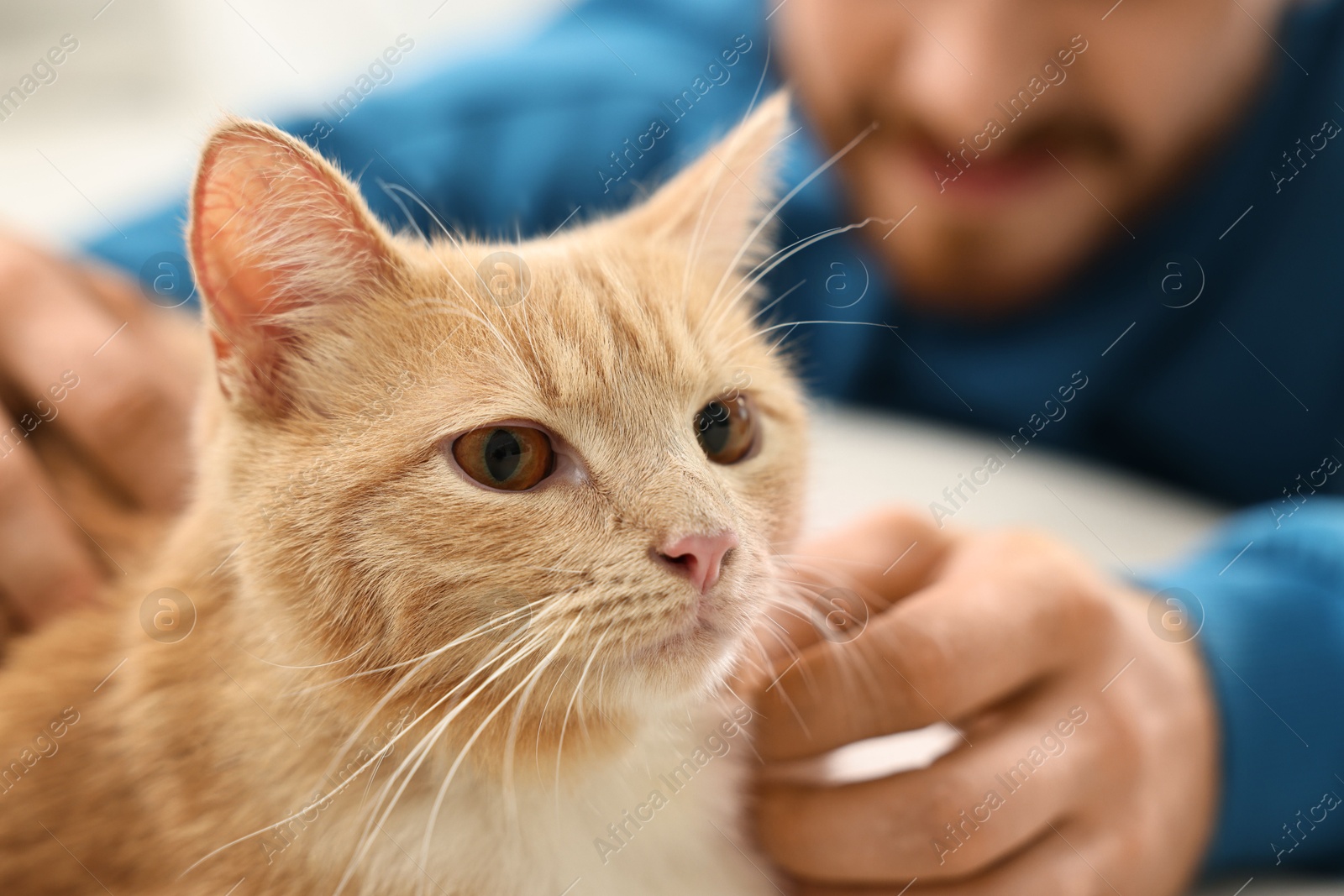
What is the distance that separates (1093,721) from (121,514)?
1.26 meters

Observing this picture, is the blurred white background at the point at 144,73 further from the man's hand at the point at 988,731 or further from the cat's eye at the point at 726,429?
the man's hand at the point at 988,731

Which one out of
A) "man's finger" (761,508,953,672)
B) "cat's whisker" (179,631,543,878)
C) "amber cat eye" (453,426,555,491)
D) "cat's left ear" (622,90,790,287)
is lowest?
"man's finger" (761,508,953,672)

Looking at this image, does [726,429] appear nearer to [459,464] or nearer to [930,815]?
[459,464]

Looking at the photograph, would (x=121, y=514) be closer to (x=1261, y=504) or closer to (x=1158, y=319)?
(x=1158, y=319)

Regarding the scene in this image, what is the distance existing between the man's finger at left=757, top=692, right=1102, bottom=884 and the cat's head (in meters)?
0.22

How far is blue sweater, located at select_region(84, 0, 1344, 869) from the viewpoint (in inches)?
79.2

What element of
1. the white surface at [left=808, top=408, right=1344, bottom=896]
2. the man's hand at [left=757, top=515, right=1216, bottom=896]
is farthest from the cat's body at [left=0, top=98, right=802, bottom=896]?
the white surface at [left=808, top=408, right=1344, bottom=896]

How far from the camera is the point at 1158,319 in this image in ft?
7.00

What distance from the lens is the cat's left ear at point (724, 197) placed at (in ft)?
3.85

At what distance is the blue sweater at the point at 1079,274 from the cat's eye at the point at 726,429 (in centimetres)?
75

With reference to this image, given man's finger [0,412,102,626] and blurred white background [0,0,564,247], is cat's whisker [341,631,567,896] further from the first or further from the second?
blurred white background [0,0,564,247]

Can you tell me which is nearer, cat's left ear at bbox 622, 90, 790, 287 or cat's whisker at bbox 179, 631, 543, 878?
cat's whisker at bbox 179, 631, 543, 878

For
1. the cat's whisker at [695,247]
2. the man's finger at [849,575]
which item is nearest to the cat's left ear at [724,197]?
the cat's whisker at [695,247]

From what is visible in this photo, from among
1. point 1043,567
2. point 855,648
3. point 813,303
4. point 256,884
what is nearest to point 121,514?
point 256,884
